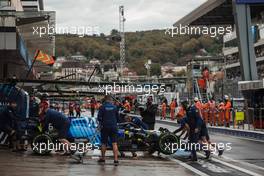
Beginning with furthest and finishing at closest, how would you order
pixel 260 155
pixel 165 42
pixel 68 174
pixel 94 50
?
1. pixel 165 42
2. pixel 94 50
3. pixel 260 155
4. pixel 68 174

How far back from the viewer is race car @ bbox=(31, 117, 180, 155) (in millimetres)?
15422

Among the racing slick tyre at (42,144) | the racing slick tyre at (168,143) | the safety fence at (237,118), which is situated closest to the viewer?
the racing slick tyre at (42,144)

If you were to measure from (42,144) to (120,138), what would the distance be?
217cm

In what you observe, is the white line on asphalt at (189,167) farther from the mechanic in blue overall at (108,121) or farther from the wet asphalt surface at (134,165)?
the mechanic in blue overall at (108,121)

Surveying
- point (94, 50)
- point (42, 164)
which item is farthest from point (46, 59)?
point (94, 50)

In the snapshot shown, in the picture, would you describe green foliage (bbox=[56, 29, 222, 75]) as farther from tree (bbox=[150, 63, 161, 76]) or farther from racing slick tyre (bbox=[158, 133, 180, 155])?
racing slick tyre (bbox=[158, 133, 180, 155])

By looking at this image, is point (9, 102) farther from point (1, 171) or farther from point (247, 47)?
point (247, 47)

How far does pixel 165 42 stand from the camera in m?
100

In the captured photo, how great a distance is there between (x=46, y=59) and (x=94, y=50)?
57.1 meters

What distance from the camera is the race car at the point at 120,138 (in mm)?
15422

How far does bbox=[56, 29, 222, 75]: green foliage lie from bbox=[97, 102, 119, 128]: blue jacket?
66.7 metres

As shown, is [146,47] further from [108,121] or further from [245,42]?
[108,121]

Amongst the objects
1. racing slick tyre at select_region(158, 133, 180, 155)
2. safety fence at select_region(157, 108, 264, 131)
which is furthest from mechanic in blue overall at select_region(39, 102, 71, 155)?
safety fence at select_region(157, 108, 264, 131)

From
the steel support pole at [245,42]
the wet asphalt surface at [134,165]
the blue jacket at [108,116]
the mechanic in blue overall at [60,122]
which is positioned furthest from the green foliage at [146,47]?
the blue jacket at [108,116]
